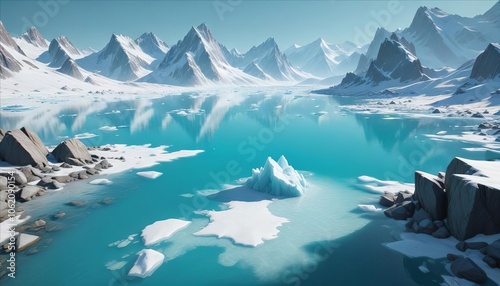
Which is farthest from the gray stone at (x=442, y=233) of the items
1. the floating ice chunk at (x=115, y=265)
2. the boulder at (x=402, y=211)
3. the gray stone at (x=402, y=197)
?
the floating ice chunk at (x=115, y=265)

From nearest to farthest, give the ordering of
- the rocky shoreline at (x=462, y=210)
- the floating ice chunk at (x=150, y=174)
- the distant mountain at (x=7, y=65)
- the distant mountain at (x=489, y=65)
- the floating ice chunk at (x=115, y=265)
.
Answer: the rocky shoreline at (x=462, y=210), the floating ice chunk at (x=115, y=265), the floating ice chunk at (x=150, y=174), the distant mountain at (x=489, y=65), the distant mountain at (x=7, y=65)

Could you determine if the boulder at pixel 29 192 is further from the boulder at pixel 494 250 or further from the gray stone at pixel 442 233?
the boulder at pixel 494 250

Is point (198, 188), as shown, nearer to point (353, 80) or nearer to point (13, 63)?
point (353, 80)

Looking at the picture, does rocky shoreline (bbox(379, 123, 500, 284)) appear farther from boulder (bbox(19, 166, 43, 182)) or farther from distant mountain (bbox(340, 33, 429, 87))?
distant mountain (bbox(340, 33, 429, 87))

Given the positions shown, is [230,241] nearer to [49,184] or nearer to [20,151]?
[49,184]

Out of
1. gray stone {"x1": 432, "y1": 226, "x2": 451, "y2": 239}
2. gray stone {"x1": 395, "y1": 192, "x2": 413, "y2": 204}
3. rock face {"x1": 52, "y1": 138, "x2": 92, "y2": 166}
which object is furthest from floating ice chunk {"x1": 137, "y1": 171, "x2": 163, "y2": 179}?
gray stone {"x1": 432, "y1": 226, "x2": 451, "y2": 239}
